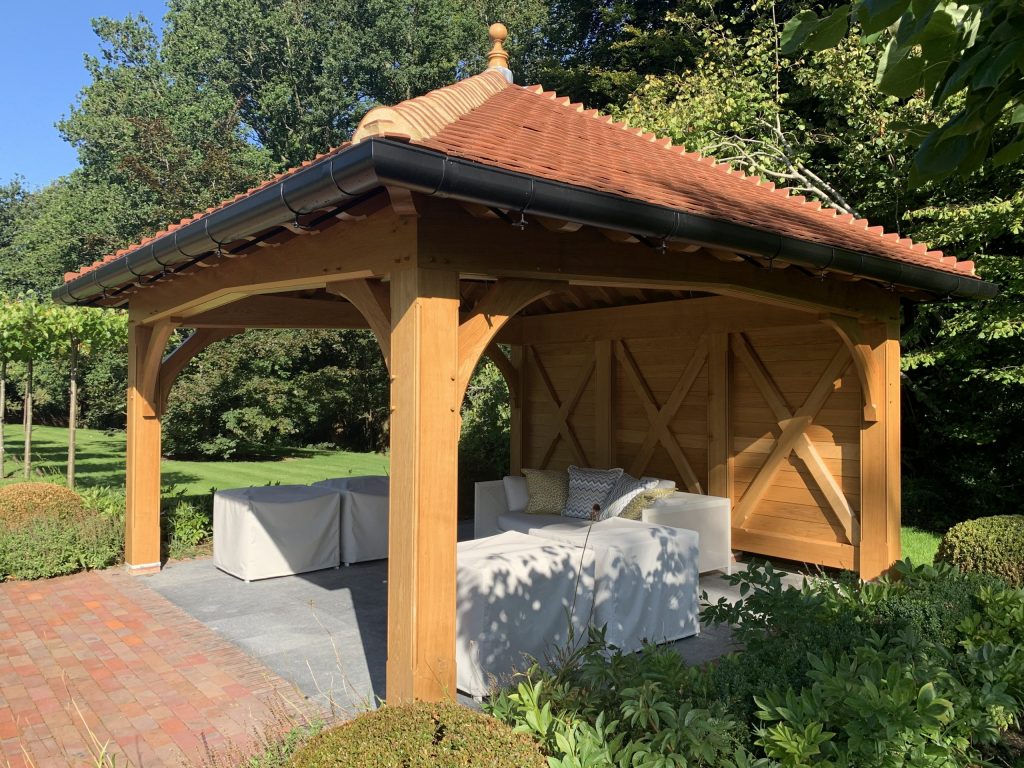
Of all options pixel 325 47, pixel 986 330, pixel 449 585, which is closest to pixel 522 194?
pixel 449 585

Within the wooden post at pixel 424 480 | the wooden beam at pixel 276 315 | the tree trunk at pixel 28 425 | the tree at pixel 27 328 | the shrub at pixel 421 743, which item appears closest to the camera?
the shrub at pixel 421 743

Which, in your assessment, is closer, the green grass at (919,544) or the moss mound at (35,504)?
the moss mound at (35,504)

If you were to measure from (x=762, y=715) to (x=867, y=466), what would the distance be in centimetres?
493

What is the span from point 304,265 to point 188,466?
14429mm

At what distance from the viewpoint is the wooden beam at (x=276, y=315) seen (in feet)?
25.1

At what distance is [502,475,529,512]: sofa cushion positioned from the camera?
845 centimetres

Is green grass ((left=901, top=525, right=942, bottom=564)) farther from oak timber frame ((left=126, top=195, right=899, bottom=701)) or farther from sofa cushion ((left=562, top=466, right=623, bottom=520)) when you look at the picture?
sofa cushion ((left=562, top=466, right=623, bottom=520))

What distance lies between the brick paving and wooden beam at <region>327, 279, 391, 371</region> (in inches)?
76.0

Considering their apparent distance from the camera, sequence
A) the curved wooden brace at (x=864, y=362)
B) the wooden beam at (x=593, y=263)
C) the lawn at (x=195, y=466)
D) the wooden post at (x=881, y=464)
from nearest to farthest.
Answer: the wooden beam at (x=593, y=263) < the curved wooden brace at (x=864, y=362) < the wooden post at (x=881, y=464) < the lawn at (x=195, y=466)

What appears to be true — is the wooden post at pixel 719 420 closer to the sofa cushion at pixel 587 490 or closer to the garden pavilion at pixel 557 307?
the garden pavilion at pixel 557 307

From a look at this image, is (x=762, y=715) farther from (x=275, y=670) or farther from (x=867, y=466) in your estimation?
(x=867, y=466)

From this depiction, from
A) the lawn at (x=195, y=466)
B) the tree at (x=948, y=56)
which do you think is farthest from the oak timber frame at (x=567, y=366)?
the lawn at (x=195, y=466)

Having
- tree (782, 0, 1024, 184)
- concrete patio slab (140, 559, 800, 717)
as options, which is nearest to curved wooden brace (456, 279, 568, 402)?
concrete patio slab (140, 559, 800, 717)

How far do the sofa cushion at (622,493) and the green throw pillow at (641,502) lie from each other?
3 cm
